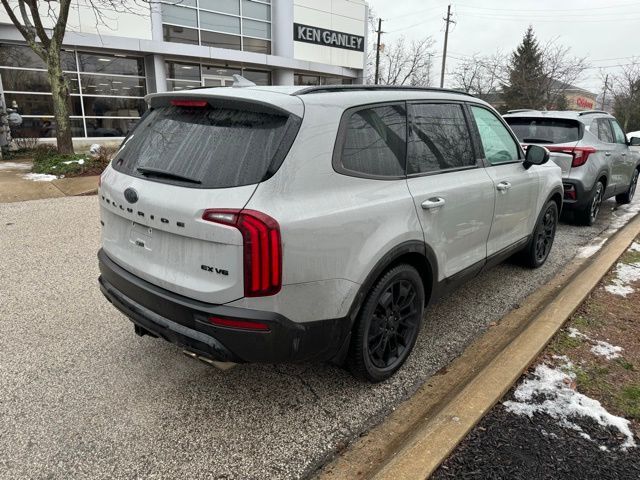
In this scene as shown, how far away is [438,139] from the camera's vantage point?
10.6ft

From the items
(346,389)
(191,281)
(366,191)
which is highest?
(366,191)

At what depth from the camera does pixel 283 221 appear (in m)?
2.12

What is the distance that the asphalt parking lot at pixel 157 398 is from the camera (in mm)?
2273

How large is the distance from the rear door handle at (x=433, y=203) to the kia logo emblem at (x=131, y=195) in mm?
1649

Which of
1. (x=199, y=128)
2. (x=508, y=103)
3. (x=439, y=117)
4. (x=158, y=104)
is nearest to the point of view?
(x=199, y=128)

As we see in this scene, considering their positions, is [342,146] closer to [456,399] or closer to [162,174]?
[162,174]

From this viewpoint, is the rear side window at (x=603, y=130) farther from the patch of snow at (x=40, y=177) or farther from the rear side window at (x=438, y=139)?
the patch of snow at (x=40, y=177)

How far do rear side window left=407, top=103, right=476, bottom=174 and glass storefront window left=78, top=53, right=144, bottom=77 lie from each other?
15803 millimetres

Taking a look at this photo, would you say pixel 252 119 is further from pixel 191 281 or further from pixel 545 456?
pixel 545 456

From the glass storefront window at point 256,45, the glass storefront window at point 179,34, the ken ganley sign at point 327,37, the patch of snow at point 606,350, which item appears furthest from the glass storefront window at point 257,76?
the patch of snow at point 606,350

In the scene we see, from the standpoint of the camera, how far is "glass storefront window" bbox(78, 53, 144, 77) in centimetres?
1571

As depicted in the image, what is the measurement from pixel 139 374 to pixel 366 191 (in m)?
1.82

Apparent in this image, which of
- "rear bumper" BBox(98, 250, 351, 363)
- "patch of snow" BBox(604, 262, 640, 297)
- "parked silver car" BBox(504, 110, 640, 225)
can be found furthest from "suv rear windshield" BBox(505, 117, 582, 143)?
"rear bumper" BBox(98, 250, 351, 363)

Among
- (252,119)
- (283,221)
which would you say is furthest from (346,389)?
(252,119)
